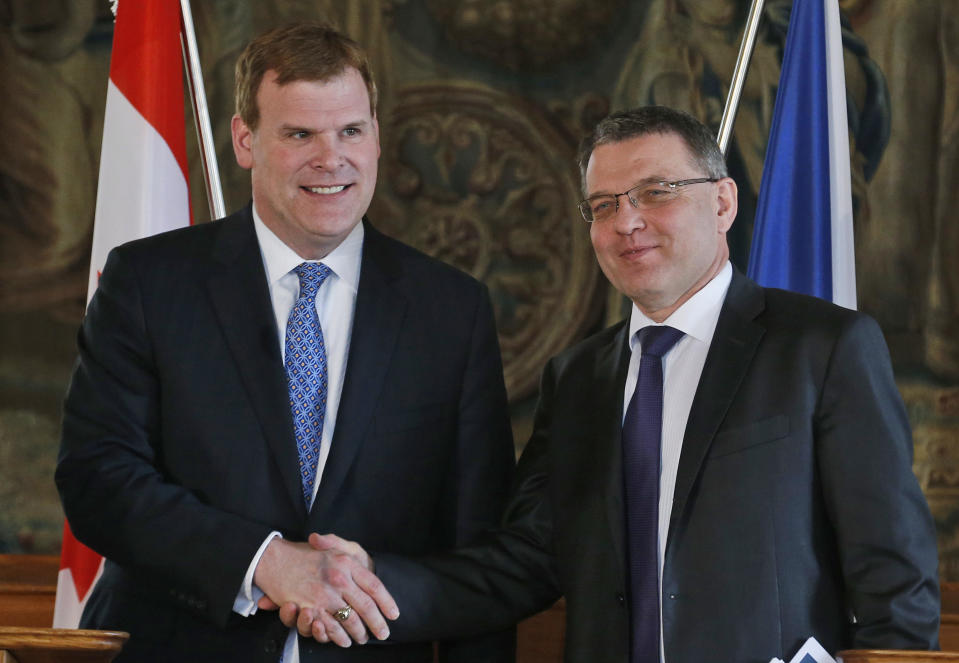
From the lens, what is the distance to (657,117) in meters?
2.65

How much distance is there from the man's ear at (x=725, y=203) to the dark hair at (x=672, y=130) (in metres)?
0.02

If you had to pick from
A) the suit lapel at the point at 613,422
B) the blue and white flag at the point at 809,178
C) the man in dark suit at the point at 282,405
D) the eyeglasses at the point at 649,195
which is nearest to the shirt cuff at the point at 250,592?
the man in dark suit at the point at 282,405

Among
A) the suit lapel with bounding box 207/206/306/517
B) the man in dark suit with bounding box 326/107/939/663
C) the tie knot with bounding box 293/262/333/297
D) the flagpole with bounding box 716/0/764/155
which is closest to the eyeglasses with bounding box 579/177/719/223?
the man in dark suit with bounding box 326/107/939/663

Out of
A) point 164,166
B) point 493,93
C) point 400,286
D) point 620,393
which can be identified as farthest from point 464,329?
point 493,93

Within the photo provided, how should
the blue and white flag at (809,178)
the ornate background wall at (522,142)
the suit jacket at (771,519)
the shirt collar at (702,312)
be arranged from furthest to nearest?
the ornate background wall at (522,142)
the blue and white flag at (809,178)
the shirt collar at (702,312)
the suit jacket at (771,519)

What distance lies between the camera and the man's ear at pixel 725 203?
2658mm

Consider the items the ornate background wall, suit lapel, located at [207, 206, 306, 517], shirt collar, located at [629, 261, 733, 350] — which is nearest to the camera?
suit lapel, located at [207, 206, 306, 517]

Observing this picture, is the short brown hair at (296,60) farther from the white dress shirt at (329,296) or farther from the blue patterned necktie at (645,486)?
the blue patterned necktie at (645,486)

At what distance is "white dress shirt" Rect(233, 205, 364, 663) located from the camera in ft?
8.48

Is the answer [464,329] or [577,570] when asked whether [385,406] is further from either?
[577,570]

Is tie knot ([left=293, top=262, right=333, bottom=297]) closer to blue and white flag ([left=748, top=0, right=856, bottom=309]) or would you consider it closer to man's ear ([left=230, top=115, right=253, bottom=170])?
man's ear ([left=230, top=115, right=253, bottom=170])

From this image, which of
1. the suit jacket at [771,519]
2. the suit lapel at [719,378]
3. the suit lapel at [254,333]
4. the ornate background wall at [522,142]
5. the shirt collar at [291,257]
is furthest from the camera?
the ornate background wall at [522,142]

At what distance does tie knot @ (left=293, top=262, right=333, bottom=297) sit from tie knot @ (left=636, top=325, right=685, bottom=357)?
2.57ft

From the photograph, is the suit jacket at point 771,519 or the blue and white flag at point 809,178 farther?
the blue and white flag at point 809,178
